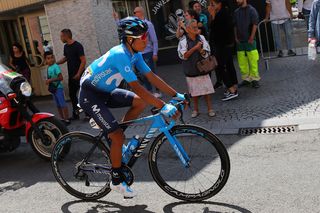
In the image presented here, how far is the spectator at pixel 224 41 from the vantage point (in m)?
8.44

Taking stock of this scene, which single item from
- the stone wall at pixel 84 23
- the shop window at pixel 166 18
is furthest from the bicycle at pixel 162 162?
the shop window at pixel 166 18

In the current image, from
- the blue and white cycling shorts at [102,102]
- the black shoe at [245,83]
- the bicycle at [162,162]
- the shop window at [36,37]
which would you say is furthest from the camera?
the shop window at [36,37]

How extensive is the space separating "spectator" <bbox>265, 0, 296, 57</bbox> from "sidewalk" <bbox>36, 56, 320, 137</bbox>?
0.52 metres

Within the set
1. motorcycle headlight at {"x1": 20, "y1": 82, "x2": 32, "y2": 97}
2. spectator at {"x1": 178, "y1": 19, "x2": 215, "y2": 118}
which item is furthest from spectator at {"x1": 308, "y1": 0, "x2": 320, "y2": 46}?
motorcycle headlight at {"x1": 20, "y1": 82, "x2": 32, "y2": 97}

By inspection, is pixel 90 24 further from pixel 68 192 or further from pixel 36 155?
pixel 68 192

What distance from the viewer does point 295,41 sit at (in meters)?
10.6

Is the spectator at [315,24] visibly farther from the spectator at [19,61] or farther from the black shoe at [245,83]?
the spectator at [19,61]

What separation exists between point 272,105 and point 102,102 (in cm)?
402

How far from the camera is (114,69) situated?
448 cm

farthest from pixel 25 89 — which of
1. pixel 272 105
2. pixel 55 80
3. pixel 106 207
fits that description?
pixel 272 105

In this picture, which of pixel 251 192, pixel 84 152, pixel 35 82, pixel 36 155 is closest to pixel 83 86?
pixel 84 152

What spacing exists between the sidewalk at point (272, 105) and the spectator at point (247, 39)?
325 mm

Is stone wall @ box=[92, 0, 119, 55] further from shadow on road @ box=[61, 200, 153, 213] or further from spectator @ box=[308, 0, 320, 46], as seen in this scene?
shadow on road @ box=[61, 200, 153, 213]

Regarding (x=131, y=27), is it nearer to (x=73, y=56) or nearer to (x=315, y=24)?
(x=315, y=24)
